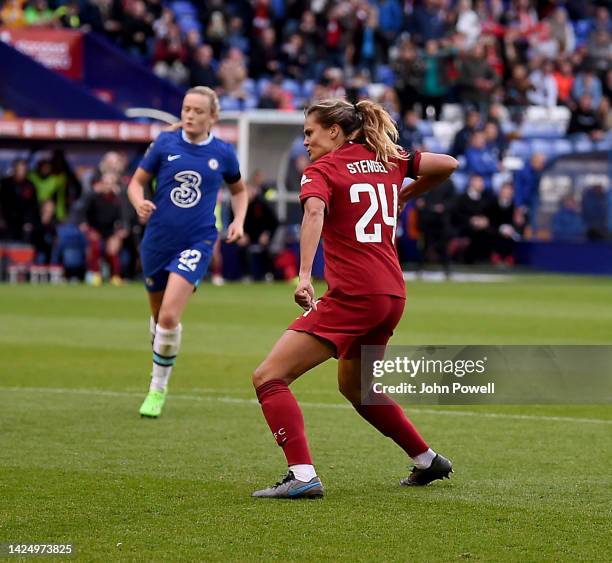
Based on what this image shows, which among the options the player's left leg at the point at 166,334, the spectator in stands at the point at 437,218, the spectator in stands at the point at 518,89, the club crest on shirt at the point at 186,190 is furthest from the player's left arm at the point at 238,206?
the spectator in stands at the point at 518,89

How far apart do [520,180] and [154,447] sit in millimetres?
20493

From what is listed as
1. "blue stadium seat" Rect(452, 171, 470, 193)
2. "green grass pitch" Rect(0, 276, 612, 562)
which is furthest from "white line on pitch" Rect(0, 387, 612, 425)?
"blue stadium seat" Rect(452, 171, 470, 193)

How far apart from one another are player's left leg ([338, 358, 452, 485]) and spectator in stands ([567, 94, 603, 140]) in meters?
24.8

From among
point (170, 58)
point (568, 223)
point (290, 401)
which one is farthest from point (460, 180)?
point (290, 401)

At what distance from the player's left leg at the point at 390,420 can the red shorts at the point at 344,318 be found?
0.25 metres

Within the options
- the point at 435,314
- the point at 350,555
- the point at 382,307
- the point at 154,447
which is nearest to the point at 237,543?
the point at 350,555

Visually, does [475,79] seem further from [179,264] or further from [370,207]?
[370,207]

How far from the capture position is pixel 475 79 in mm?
30078

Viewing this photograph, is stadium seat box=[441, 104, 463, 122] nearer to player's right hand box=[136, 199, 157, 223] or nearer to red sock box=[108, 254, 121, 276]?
red sock box=[108, 254, 121, 276]

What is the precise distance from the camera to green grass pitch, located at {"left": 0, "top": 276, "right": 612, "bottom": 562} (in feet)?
18.2

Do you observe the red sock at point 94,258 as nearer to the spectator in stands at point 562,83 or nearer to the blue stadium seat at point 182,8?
the blue stadium seat at point 182,8

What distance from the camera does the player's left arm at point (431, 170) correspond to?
6703 mm

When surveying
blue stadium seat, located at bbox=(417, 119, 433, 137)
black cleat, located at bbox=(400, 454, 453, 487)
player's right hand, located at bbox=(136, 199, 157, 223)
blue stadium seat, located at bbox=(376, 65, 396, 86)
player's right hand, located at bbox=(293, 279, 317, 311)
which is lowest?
black cleat, located at bbox=(400, 454, 453, 487)

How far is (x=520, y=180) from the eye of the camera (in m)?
27.7
